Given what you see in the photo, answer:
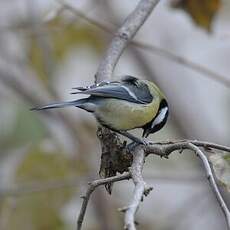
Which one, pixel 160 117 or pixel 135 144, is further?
pixel 160 117

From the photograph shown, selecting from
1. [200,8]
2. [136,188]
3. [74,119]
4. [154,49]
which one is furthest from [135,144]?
[74,119]

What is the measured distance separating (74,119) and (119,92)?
119cm

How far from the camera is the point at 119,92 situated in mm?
1543

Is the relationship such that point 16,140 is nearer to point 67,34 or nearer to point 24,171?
point 24,171

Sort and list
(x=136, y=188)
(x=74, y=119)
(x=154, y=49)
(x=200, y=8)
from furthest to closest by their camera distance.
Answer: (x=74, y=119), (x=200, y=8), (x=154, y=49), (x=136, y=188)

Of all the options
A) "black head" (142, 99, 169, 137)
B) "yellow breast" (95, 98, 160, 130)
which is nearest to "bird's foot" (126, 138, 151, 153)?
"yellow breast" (95, 98, 160, 130)

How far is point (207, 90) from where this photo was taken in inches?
158

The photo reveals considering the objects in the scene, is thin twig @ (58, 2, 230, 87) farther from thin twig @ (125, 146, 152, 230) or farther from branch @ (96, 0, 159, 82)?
thin twig @ (125, 146, 152, 230)

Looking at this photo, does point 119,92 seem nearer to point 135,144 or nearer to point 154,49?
point 135,144

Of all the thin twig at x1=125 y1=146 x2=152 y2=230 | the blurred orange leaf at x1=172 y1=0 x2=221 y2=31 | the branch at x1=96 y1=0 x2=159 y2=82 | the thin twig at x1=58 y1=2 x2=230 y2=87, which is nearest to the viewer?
the thin twig at x1=125 y1=146 x2=152 y2=230

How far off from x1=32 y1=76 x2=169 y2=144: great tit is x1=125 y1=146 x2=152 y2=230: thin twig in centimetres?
19

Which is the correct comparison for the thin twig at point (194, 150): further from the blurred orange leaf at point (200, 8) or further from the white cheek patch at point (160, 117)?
the blurred orange leaf at point (200, 8)

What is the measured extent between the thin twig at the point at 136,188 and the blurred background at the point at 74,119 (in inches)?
30.3

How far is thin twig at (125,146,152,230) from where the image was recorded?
2.69 ft
